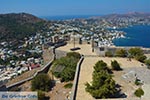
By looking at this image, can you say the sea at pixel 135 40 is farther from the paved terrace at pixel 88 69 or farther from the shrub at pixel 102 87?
the shrub at pixel 102 87

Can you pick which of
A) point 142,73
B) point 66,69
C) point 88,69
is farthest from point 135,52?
point 66,69

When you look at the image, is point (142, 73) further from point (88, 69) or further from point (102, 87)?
point (102, 87)

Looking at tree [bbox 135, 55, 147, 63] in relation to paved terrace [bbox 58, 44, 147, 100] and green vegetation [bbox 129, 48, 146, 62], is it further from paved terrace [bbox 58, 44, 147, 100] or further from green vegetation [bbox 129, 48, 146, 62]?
paved terrace [bbox 58, 44, 147, 100]

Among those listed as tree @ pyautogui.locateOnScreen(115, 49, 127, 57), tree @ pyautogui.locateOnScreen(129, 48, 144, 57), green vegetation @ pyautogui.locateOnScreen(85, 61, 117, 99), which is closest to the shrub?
green vegetation @ pyautogui.locateOnScreen(85, 61, 117, 99)

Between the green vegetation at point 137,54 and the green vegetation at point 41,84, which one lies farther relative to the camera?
the green vegetation at point 137,54

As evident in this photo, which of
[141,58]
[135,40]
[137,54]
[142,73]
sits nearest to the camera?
[142,73]

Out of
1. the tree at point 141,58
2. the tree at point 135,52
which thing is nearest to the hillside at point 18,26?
the tree at point 135,52
